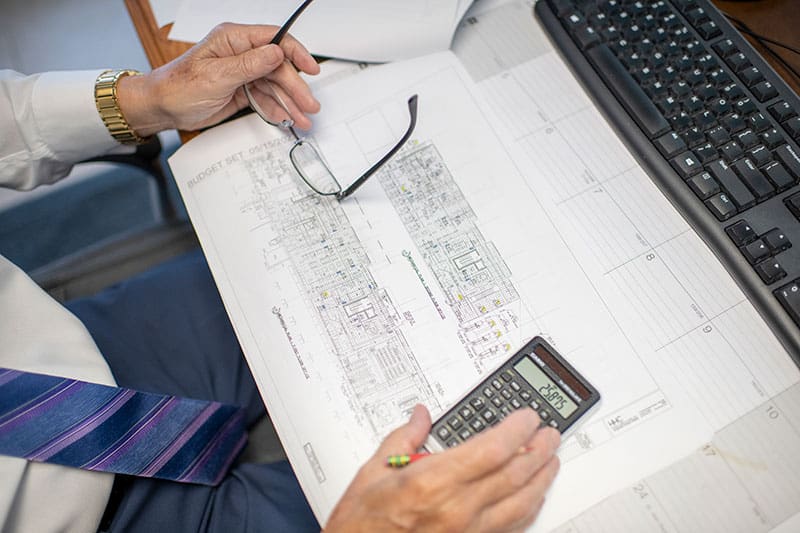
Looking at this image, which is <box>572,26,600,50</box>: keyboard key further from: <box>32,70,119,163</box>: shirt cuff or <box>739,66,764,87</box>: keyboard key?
<box>32,70,119,163</box>: shirt cuff

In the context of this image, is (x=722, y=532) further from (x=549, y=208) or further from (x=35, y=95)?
(x=35, y=95)

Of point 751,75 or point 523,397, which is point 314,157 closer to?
point 523,397

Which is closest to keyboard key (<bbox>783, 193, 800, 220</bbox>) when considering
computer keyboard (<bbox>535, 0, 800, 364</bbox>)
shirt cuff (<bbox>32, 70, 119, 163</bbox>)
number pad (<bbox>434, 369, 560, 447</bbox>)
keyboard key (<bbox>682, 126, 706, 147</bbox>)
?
computer keyboard (<bbox>535, 0, 800, 364</bbox>)

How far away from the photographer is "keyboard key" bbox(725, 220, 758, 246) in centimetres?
60

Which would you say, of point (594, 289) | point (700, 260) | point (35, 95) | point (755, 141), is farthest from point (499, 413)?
point (35, 95)

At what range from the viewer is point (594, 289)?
627 millimetres

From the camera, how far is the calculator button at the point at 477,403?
577 millimetres

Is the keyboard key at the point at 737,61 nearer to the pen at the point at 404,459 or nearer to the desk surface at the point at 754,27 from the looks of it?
the desk surface at the point at 754,27

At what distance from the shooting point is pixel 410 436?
0.54m

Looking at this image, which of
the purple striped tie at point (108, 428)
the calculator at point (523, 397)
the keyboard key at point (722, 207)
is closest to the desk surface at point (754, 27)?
the keyboard key at point (722, 207)

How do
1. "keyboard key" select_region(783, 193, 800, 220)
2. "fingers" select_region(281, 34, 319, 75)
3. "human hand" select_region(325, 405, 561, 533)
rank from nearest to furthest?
"human hand" select_region(325, 405, 561, 533), "keyboard key" select_region(783, 193, 800, 220), "fingers" select_region(281, 34, 319, 75)

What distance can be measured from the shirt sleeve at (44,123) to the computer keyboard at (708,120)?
0.57 metres

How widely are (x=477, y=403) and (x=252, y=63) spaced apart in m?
0.45

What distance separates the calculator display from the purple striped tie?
1.21 ft
